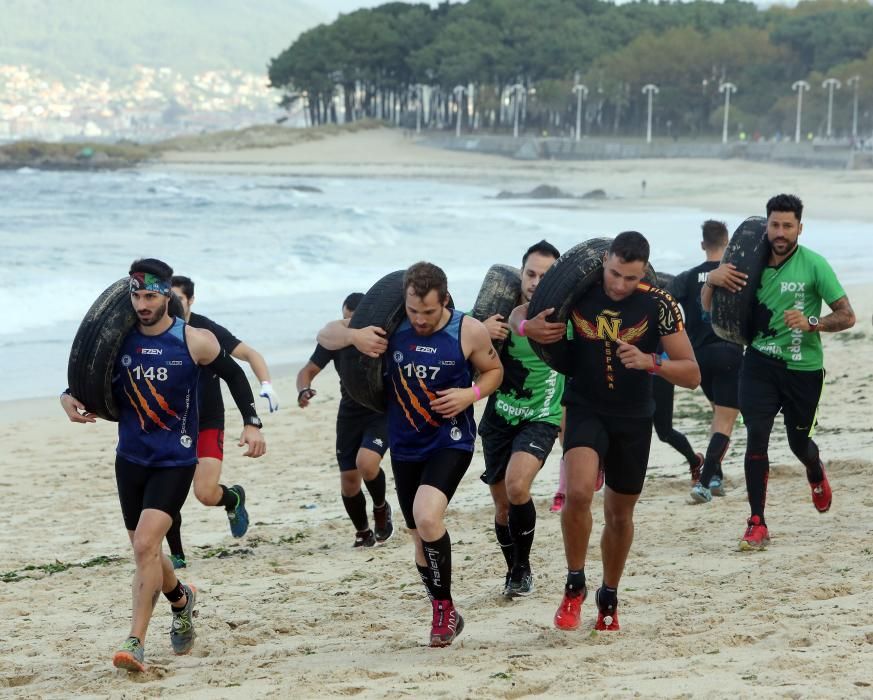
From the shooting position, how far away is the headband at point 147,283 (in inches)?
220

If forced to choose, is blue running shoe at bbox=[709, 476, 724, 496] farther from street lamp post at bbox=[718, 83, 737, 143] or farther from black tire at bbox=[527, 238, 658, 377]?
street lamp post at bbox=[718, 83, 737, 143]

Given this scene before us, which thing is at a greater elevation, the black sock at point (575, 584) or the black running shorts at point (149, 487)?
the black running shorts at point (149, 487)

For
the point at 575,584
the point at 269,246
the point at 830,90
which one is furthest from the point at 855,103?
the point at 575,584

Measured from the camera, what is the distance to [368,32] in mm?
137500

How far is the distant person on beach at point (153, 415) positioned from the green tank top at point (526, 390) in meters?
1.67

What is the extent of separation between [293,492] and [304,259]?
20408 mm

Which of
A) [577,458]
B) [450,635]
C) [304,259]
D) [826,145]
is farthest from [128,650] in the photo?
[826,145]

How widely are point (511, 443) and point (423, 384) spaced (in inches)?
45.4

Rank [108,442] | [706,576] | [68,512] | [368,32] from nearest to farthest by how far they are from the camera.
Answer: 1. [706,576]
2. [68,512]
3. [108,442]
4. [368,32]

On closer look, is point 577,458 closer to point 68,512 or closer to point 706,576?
point 706,576

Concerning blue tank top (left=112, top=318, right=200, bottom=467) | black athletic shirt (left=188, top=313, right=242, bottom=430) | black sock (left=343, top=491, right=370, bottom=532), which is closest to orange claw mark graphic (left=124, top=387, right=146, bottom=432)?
blue tank top (left=112, top=318, right=200, bottom=467)

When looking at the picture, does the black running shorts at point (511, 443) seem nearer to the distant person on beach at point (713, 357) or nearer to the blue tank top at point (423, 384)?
the blue tank top at point (423, 384)

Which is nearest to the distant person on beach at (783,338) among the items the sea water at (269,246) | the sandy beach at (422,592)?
the sandy beach at (422,592)

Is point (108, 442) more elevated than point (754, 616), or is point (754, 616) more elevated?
point (754, 616)
